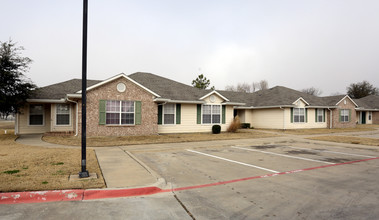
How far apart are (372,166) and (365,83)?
70146 mm

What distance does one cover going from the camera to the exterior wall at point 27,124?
1836 centimetres

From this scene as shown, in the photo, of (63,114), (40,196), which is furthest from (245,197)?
(63,114)

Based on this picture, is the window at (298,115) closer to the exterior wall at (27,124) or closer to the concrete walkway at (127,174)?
the concrete walkway at (127,174)

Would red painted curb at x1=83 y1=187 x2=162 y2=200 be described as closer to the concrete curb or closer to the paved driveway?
the concrete curb

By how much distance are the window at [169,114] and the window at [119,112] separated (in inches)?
132

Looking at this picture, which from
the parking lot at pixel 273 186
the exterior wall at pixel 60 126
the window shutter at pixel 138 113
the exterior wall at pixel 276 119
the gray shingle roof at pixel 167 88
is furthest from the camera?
the exterior wall at pixel 276 119

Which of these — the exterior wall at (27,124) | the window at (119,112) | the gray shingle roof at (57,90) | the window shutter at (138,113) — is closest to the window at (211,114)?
the window shutter at (138,113)

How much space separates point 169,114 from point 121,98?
4.74 m

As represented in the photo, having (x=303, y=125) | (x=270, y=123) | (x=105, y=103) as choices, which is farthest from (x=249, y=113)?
(x=105, y=103)

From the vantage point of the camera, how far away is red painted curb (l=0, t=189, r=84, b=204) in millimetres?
4534

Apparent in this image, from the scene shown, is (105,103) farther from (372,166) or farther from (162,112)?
(372,166)

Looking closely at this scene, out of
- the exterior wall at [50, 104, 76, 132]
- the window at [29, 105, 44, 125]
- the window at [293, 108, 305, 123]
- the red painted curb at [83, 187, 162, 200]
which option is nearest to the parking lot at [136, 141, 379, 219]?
the red painted curb at [83, 187, 162, 200]

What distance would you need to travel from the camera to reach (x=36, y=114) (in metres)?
19.0

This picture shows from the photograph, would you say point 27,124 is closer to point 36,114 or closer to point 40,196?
point 36,114
